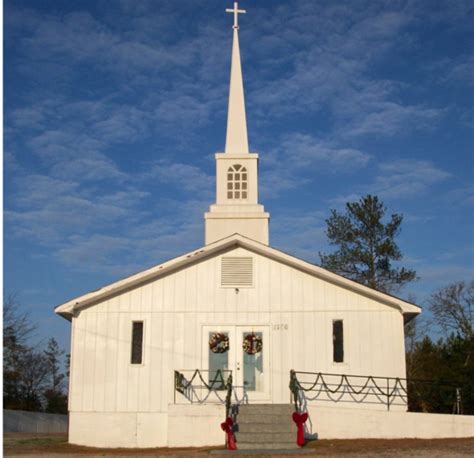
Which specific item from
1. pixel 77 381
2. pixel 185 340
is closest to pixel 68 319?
pixel 77 381

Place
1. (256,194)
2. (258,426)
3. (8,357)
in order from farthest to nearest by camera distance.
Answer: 1. (8,357)
2. (256,194)
3. (258,426)

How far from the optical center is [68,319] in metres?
22.6

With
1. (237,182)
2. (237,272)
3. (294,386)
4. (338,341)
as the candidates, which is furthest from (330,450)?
(237,182)

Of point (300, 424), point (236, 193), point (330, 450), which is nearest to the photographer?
point (330, 450)

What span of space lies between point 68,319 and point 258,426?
759 cm

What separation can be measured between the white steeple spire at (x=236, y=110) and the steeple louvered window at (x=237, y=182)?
0.83 m

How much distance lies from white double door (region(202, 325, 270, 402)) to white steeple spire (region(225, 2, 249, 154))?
8.38 metres

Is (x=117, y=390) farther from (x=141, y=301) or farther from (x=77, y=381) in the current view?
(x=141, y=301)

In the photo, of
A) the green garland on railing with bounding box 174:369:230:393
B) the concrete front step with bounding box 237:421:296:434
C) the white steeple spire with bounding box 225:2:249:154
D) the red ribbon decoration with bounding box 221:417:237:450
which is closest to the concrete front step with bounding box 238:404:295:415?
the concrete front step with bounding box 237:421:296:434

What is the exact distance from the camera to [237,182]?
26781mm

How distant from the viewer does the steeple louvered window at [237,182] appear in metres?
26.6

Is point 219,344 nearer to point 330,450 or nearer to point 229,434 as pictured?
point 229,434

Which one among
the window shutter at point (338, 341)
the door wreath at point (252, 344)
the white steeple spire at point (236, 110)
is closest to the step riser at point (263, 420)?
the door wreath at point (252, 344)

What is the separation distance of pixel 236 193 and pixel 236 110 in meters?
4.23
